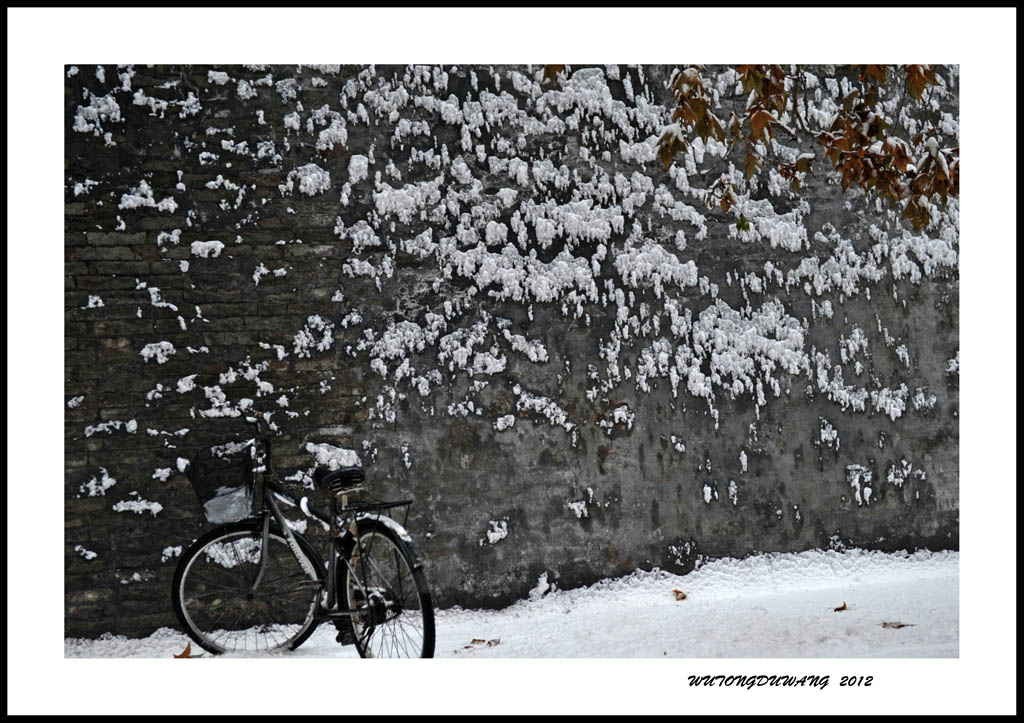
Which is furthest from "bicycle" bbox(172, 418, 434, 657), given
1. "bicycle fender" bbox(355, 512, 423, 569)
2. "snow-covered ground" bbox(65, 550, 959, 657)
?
"snow-covered ground" bbox(65, 550, 959, 657)

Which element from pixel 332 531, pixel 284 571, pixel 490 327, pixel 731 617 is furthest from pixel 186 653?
pixel 731 617

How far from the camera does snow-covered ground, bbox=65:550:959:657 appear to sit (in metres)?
2.98

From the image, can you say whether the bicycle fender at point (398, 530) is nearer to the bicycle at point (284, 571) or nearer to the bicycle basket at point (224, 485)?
the bicycle at point (284, 571)

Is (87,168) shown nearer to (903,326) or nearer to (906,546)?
(903,326)

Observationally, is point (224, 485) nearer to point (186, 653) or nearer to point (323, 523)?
point (323, 523)

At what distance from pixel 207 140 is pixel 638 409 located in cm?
225

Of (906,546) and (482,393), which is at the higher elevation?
(482,393)

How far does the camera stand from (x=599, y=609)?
329 cm

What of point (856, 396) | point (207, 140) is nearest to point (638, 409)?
point (856, 396)

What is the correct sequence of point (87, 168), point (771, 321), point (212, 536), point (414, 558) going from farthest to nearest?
point (771, 321), point (87, 168), point (212, 536), point (414, 558)

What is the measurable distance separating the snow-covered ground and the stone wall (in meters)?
0.09

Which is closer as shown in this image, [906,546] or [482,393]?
[482,393]

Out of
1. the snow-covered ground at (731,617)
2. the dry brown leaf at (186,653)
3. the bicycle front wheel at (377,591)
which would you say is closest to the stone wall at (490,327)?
the snow-covered ground at (731,617)

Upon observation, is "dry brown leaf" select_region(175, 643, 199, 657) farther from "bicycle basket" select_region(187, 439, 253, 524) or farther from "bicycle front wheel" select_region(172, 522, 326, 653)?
"bicycle basket" select_region(187, 439, 253, 524)
